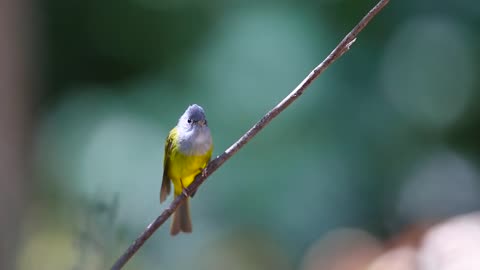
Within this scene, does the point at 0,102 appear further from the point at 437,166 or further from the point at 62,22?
the point at 437,166

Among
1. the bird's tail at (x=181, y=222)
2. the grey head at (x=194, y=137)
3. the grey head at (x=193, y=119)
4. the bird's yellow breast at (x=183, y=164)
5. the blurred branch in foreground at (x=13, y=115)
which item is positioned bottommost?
the blurred branch in foreground at (x=13, y=115)

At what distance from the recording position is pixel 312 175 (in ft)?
19.9

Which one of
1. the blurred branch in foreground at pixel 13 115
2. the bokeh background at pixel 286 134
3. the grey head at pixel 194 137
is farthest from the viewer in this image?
the bokeh background at pixel 286 134

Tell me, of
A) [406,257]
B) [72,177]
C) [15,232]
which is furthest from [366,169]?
[15,232]

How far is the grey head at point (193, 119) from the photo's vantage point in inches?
96.6

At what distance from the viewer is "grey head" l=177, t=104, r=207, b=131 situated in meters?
2.45

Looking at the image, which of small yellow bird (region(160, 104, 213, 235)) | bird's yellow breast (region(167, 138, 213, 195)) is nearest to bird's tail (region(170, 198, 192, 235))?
small yellow bird (region(160, 104, 213, 235))

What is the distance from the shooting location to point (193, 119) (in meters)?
2.53

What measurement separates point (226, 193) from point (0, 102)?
194 cm

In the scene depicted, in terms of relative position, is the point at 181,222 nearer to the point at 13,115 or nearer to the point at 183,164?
the point at 183,164

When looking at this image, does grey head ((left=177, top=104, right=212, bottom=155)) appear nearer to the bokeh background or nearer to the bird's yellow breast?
the bird's yellow breast

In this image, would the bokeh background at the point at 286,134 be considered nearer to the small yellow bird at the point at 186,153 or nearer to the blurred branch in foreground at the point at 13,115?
the blurred branch in foreground at the point at 13,115

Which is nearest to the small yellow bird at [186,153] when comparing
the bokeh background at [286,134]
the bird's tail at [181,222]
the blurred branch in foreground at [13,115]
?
the bird's tail at [181,222]

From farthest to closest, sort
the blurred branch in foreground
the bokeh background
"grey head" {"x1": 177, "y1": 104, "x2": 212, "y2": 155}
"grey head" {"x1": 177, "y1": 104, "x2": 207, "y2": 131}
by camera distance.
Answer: the bokeh background, the blurred branch in foreground, "grey head" {"x1": 177, "y1": 104, "x2": 212, "y2": 155}, "grey head" {"x1": 177, "y1": 104, "x2": 207, "y2": 131}
